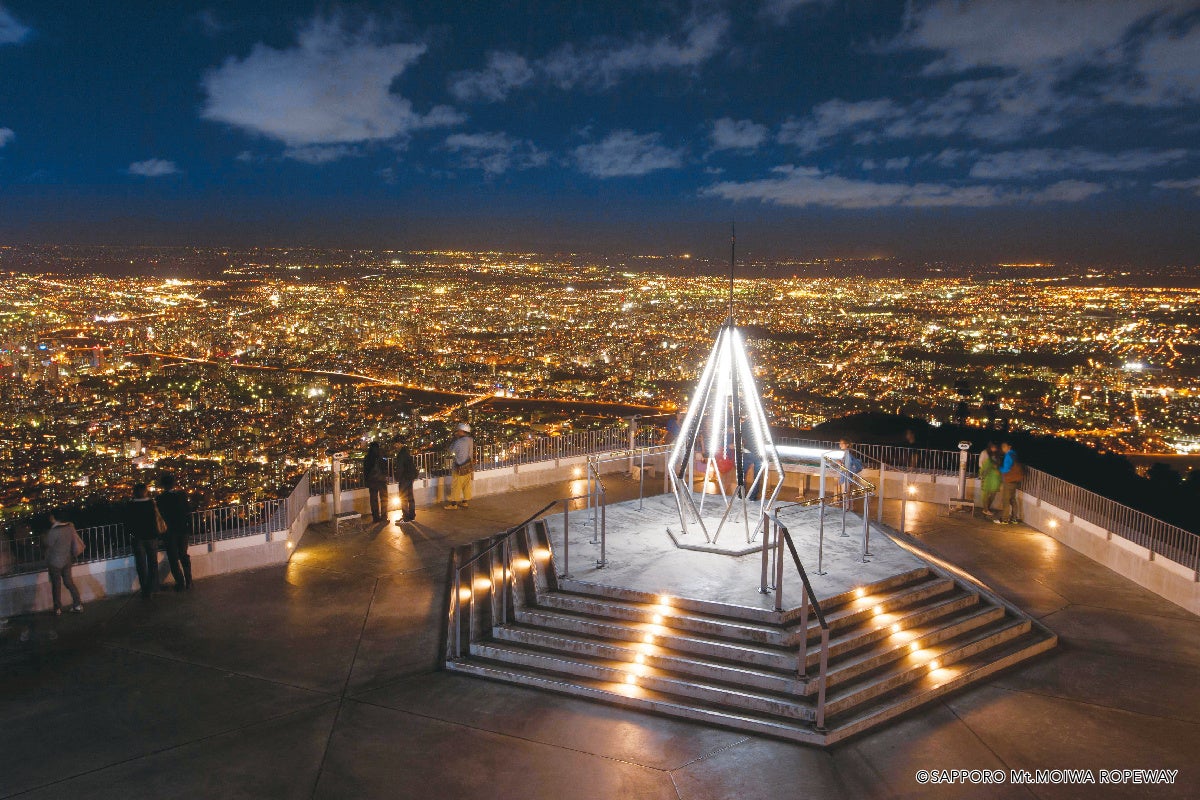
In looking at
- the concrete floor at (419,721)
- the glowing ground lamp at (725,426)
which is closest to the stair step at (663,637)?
the concrete floor at (419,721)

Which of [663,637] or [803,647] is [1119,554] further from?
[663,637]

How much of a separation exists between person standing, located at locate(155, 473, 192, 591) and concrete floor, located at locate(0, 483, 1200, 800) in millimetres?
475

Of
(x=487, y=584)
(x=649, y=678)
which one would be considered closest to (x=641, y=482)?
(x=487, y=584)

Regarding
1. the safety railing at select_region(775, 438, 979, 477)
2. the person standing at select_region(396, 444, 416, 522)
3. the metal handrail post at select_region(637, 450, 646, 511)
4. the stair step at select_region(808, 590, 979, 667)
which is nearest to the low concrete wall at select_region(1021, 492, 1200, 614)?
the safety railing at select_region(775, 438, 979, 477)

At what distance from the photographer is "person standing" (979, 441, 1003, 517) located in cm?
1372

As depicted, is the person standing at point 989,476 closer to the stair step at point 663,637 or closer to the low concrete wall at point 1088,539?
the low concrete wall at point 1088,539

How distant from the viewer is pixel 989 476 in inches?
542

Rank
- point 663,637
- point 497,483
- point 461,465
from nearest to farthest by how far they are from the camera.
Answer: point 663,637
point 461,465
point 497,483

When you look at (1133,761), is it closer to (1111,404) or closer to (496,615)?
(496,615)

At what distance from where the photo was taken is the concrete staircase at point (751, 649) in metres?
7.29

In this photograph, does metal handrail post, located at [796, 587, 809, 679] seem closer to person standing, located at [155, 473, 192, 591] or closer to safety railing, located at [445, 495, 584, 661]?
safety railing, located at [445, 495, 584, 661]

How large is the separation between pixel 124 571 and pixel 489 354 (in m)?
36.9

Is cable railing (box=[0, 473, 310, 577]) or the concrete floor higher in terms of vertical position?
cable railing (box=[0, 473, 310, 577])

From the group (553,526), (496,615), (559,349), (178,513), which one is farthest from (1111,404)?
(178,513)
